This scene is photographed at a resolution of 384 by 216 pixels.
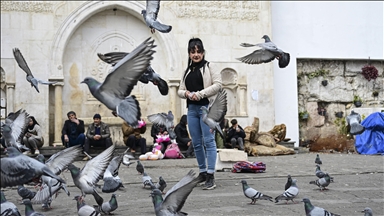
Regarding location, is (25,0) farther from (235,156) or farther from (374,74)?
(374,74)

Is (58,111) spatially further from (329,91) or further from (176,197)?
(176,197)

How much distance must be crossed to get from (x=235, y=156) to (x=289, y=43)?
28.8 feet

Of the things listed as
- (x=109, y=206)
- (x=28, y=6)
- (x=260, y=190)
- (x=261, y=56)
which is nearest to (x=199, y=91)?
(x=261, y=56)

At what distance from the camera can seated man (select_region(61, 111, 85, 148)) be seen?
1320cm

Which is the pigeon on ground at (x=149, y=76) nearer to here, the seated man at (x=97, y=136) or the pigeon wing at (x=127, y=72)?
the pigeon wing at (x=127, y=72)

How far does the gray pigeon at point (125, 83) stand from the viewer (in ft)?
12.7

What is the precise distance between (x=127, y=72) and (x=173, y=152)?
939cm

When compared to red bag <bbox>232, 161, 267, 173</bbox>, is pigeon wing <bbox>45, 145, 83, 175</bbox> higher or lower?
higher

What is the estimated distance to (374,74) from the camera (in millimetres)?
18328

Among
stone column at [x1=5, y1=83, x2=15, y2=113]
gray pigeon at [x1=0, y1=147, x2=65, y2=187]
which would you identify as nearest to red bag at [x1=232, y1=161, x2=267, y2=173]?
gray pigeon at [x1=0, y1=147, x2=65, y2=187]

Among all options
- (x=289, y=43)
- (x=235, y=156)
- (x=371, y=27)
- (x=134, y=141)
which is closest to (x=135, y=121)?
(x=235, y=156)

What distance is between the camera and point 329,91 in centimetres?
1811

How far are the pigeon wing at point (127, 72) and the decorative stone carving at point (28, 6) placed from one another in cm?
1194

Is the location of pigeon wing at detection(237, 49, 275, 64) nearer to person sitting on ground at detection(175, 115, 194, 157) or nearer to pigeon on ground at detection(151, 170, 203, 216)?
pigeon on ground at detection(151, 170, 203, 216)
